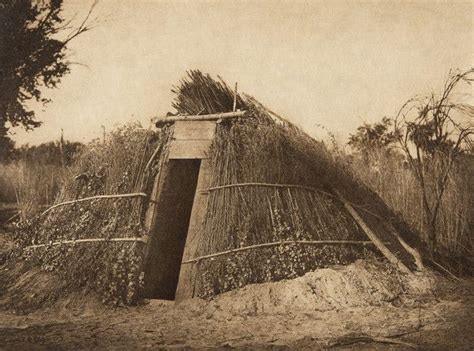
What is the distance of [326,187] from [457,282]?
A: 2.31 meters

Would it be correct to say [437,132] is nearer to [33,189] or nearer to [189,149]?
[189,149]

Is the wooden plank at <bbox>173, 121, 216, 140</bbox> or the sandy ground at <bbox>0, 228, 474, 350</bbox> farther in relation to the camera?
the wooden plank at <bbox>173, 121, 216, 140</bbox>

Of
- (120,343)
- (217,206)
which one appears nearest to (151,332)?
(120,343)

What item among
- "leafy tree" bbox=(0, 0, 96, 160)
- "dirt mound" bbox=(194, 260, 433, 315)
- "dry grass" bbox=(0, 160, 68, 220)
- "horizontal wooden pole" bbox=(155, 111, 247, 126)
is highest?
"leafy tree" bbox=(0, 0, 96, 160)

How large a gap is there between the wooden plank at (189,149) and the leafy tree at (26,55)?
4.02 meters

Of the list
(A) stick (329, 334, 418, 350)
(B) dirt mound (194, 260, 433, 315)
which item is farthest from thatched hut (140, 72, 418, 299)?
(A) stick (329, 334, 418, 350)

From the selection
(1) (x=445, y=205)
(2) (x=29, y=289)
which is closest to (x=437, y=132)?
(1) (x=445, y=205)

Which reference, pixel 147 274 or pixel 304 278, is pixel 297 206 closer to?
pixel 304 278

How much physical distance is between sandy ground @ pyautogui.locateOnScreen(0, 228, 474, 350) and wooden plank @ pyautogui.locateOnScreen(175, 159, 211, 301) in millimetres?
222

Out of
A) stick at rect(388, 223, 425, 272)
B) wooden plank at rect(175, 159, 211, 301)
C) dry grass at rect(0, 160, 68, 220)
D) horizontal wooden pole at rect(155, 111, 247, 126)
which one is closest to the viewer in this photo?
wooden plank at rect(175, 159, 211, 301)

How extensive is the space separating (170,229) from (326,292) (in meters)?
2.69

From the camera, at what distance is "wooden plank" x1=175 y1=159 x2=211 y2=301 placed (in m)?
6.01

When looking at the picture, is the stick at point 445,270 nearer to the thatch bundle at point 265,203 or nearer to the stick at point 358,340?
the thatch bundle at point 265,203

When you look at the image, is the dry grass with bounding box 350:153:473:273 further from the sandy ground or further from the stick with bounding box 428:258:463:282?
the sandy ground
